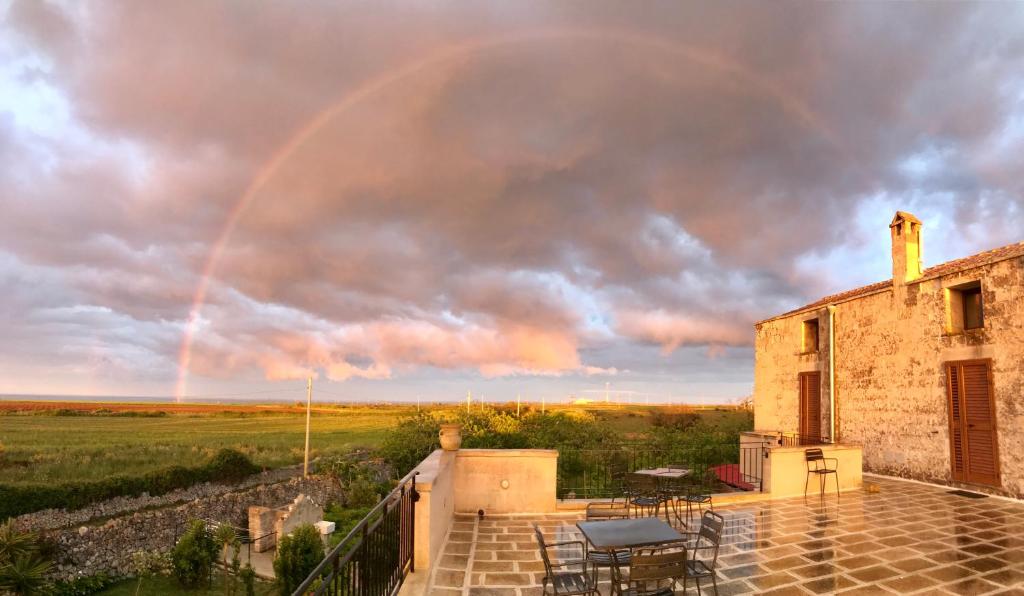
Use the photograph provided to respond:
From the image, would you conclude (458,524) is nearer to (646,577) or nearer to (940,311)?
(646,577)

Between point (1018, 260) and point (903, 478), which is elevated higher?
point (1018, 260)

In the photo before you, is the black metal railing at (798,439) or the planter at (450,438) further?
the black metal railing at (798,439)

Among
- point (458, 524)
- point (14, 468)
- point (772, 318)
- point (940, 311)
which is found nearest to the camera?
point (458, 524)

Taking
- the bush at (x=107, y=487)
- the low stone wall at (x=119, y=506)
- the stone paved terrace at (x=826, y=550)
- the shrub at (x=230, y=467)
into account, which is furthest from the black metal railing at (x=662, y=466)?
the shrub at (x=230, y=467)

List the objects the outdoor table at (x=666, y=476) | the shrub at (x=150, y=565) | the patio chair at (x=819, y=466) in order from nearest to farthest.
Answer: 1. the outdoor table at (x=666, y=476)
2. the patio chair at (x=819, y=466)
3. the shrub at (x=150, y=565)

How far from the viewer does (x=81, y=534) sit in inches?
1003

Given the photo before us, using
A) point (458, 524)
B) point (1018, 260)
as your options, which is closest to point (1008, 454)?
point (1018, 260)

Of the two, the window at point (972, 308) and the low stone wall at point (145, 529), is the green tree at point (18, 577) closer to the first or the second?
the low stone wall at point (145, 529)

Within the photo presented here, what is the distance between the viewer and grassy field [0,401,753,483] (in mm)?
39594

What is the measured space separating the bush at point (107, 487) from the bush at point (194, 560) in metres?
18.5

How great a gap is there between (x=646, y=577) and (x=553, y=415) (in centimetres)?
2131

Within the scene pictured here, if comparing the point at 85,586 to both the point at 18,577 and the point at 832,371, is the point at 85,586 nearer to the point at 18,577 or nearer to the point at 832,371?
the point at 18,577

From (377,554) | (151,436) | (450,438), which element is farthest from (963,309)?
(151,436)

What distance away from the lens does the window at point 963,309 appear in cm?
1103
